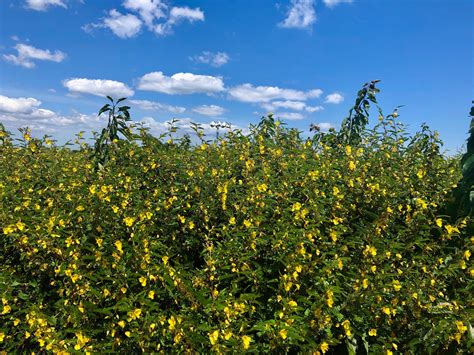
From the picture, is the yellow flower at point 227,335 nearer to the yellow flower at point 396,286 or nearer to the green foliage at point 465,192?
the yellow flower at point 396,286

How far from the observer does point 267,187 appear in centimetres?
330

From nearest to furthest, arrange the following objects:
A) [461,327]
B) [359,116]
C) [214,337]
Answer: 1. [214,337]
2. [461,327]
3. [359,116]

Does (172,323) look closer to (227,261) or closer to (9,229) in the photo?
(227,261)

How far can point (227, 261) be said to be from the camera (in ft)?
8.98

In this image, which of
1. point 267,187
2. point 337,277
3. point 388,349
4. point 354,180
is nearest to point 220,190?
point 267,187

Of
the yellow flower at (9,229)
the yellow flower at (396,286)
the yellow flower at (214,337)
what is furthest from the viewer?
the yellow flower at (9,229)

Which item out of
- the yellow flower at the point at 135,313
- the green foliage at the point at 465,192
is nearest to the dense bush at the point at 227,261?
the yellow flower at the point at 135,313

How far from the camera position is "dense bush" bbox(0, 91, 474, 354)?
250 cm

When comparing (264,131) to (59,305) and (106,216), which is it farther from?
(59,305)

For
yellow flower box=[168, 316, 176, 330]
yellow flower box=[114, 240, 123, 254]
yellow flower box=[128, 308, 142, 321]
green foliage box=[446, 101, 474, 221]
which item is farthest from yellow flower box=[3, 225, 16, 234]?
green foliage box=[446, 101, 474, 221]

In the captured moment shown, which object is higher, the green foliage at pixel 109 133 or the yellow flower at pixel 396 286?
the green foliage at pixel 109 133

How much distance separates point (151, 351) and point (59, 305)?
784 millimetres

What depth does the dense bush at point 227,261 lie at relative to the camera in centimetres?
250

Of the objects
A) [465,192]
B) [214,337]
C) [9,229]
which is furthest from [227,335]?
[465,192]
